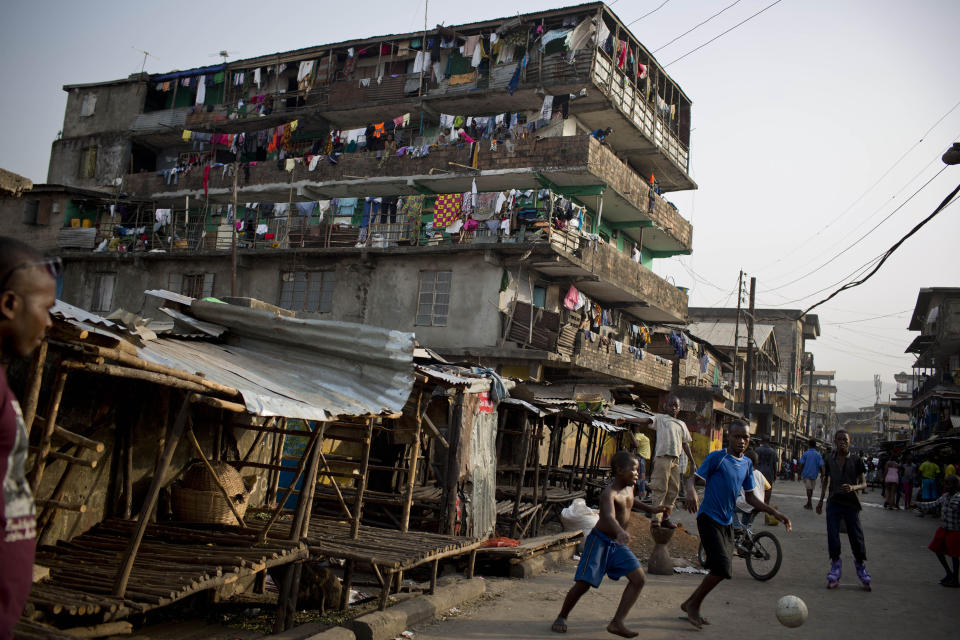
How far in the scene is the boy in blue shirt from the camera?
715cm

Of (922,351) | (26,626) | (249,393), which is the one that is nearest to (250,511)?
(249,393)

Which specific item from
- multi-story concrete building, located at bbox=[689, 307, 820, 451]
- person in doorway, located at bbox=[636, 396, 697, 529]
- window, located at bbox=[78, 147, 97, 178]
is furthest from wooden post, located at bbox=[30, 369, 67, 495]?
multi-story concrete building, located at bbox=[689, 307, 820, 451]

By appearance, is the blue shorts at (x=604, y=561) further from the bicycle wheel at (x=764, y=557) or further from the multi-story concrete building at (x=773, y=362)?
the multi-story concrete building at (x=773, y=362)

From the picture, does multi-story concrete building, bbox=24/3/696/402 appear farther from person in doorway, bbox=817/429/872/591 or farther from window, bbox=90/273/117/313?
person in doorway, bbox=817/429/872/591

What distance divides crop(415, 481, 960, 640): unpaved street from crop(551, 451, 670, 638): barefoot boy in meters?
0.43

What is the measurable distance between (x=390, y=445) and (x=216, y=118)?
2314cm

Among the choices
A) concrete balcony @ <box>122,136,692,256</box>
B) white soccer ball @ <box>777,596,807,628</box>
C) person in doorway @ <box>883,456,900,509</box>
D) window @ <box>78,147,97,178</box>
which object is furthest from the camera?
window @ <box>78,147,97,178</box>

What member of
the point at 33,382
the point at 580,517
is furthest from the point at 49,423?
the point at 580,517

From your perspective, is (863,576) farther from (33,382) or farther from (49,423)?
(33,382)

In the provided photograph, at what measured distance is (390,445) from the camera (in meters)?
13.3

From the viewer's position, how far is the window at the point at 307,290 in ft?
88.3

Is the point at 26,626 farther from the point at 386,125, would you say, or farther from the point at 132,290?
the point at 132,290

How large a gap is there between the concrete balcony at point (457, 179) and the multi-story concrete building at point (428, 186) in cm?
8

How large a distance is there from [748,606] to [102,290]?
96.4ft
